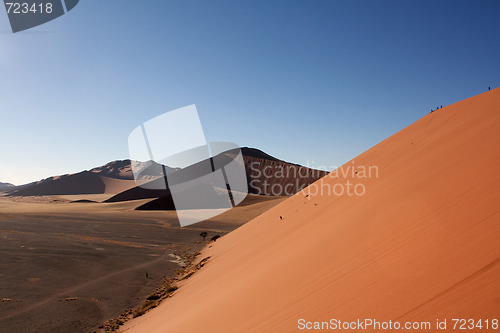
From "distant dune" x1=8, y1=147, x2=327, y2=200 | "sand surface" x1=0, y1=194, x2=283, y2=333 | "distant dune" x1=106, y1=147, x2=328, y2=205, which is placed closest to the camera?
"sand surface" x1=0, y1=194, x2=283, y2=333

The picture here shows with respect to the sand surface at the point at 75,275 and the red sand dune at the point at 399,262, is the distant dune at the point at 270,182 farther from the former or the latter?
the red sand dune at the point at 399,262

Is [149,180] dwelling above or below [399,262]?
above

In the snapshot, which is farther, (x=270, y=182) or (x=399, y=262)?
(x=270, y=182)

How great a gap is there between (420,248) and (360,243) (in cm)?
98

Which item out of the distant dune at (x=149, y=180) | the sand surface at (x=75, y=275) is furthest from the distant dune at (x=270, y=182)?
the sand surface at (x=75, y=275)

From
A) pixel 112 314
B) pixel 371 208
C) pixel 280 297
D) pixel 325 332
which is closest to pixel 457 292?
pixel 325 332

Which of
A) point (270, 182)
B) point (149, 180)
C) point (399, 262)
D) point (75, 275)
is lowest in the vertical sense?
point (270, 182)

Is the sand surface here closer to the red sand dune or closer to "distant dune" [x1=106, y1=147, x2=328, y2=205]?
the red sand dune

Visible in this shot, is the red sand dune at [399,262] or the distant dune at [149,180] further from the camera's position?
the distant dune at [149,180]

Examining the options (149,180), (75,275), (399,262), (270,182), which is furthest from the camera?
(149,180)

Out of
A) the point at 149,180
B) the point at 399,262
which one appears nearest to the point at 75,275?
the point at 399,262

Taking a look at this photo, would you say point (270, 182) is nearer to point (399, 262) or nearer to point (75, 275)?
point (75, 275)

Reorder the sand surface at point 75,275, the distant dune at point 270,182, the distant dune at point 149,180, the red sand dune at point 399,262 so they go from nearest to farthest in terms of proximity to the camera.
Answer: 1. the red sand dune at point 399,262
2. the sand surface at point 75,275
3. the distant dune at point 270,182
4. the distant dune at point 149,180

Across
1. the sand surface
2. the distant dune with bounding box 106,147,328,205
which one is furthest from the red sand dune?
the distant dune with bounding box 106,147,328,205
